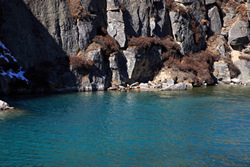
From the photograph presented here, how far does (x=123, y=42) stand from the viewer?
39344 millimetres

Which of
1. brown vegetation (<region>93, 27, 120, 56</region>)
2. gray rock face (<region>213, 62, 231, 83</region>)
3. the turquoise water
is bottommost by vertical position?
the turquoise water

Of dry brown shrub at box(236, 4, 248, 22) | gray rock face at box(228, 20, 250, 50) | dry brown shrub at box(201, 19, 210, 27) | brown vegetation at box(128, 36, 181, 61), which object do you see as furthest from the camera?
dry brown shrub at box(236, 4, 248, 22)

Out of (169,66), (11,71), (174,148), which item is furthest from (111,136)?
(169,66)

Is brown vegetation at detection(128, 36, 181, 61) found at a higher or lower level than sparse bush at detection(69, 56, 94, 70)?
higher

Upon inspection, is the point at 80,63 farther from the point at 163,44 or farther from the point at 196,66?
the point at 196,66

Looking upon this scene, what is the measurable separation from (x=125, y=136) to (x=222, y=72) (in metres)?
39.6

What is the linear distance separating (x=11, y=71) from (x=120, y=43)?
1709cm

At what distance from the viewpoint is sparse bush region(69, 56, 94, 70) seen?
33.7 m

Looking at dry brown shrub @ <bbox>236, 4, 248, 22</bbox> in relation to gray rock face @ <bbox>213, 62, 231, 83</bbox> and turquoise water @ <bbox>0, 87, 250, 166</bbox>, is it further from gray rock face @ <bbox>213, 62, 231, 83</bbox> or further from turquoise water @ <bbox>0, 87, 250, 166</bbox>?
turquoise water @ <bbox>0, 87, 250, 166</bbox>

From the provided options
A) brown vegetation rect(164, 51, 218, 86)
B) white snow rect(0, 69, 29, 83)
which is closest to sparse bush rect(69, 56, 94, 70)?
white snow rect(0, 69, 29, 83)

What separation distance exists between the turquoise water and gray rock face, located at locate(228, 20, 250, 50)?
38.0 m

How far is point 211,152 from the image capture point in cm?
1084

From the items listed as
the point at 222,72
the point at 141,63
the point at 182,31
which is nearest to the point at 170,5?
the point at 182,31

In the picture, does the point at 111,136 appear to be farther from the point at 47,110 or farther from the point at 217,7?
the point at 217,7
